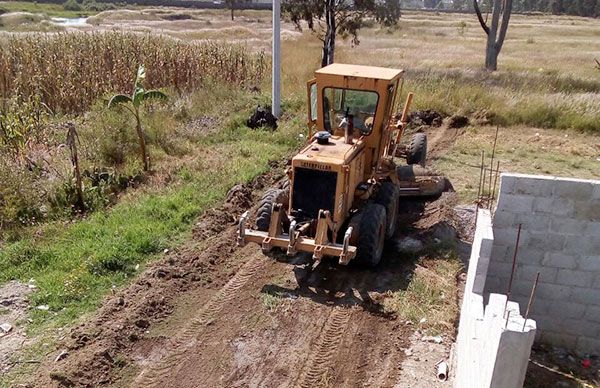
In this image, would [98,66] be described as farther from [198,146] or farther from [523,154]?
[523,154]

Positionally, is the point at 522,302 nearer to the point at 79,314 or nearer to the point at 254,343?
the point at 254,343

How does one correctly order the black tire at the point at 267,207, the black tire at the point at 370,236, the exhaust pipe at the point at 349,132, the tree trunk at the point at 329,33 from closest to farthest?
1. the black tire at the point at 370,236
2. the black tire at the point at 267,207
3. the exhaust pipe at the point at 349,132
4. the tree trunk at the point at 329,33

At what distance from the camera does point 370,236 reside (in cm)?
692

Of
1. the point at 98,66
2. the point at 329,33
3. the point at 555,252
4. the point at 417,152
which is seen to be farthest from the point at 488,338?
the point at 329,33

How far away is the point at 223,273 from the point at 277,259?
2.67 ft

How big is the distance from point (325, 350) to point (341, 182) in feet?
7.01

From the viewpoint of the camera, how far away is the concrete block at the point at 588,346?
594cm

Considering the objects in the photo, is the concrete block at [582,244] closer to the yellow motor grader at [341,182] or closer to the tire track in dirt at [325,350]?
the yellow motor grader at [341,182]

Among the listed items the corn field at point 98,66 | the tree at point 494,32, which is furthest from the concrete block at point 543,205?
the tree at point 494,32

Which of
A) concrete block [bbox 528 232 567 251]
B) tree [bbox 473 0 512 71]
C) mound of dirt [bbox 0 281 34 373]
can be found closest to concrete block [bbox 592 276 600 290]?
concrete block [bbox 528 232 567 251]

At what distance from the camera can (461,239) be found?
324 inches

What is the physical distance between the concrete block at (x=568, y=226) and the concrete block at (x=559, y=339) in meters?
1.11

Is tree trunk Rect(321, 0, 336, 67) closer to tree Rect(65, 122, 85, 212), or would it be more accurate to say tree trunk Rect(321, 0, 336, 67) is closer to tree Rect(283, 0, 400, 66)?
tree Rect(283, 0, 400, 66)

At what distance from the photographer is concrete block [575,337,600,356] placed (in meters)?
5.94
